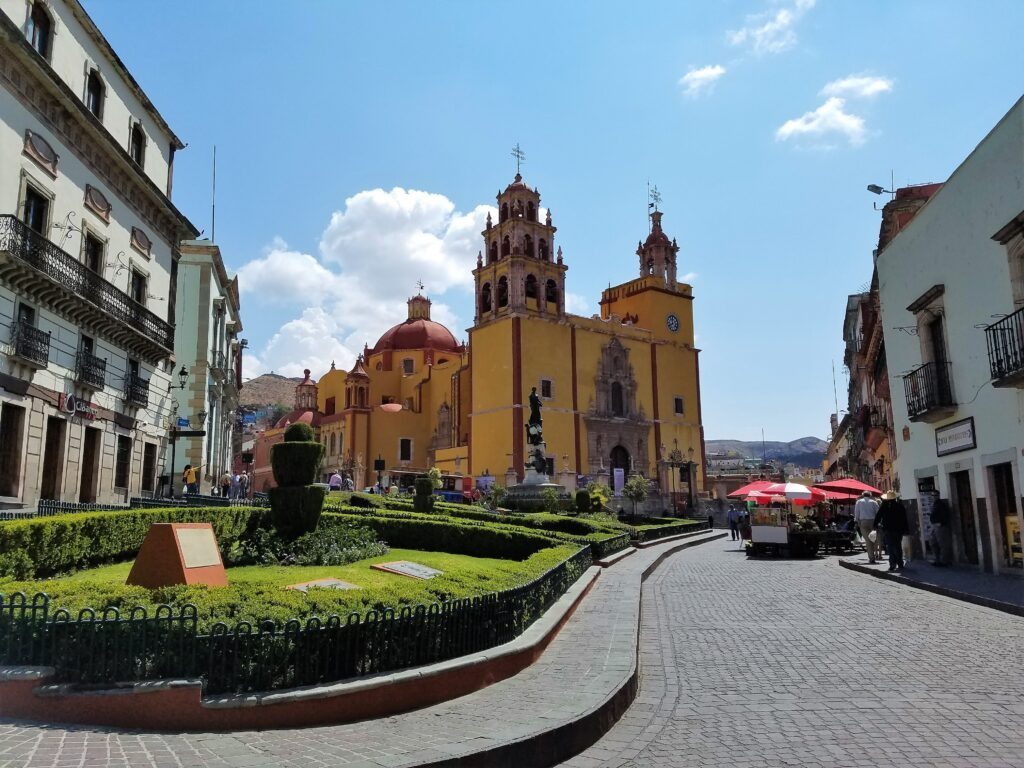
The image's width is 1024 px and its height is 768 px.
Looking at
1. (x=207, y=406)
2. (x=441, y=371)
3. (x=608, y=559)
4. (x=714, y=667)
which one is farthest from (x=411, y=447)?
(x=714, y=667)

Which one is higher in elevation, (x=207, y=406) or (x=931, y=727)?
(x=207, y=406)

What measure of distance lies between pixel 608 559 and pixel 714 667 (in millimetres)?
9007

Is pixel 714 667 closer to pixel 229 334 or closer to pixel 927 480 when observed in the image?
pixel 927 480

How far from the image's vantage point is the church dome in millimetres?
63938

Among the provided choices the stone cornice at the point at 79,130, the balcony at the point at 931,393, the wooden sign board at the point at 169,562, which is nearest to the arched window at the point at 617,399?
the stone cornice at the point at 79,130

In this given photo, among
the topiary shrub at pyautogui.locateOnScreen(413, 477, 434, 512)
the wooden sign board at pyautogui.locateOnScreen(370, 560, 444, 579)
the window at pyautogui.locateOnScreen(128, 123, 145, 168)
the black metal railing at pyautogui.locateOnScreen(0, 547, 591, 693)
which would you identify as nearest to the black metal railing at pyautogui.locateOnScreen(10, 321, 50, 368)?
the window at pyautogui.locateOnScreen(128, 123, 145, 168)

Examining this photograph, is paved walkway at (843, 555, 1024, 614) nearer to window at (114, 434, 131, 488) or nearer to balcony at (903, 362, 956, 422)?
balcony at (903, 362, 956, 422)

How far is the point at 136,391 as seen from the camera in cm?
1966

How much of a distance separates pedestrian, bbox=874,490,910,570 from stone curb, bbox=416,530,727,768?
442 inches

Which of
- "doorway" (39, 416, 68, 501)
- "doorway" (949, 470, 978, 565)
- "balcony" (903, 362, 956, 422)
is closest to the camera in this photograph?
"doorway" (949, 470, 978, 565)

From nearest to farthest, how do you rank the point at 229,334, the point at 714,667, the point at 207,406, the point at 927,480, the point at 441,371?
the point at 714,667 → the point at 927,480 → the point at 207,406 → the point at 229,334 → the point at 441,371

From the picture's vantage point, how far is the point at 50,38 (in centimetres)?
1591

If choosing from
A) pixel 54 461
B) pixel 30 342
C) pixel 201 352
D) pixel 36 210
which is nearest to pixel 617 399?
pixel 201 352

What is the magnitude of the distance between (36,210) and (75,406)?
13.3 feet
